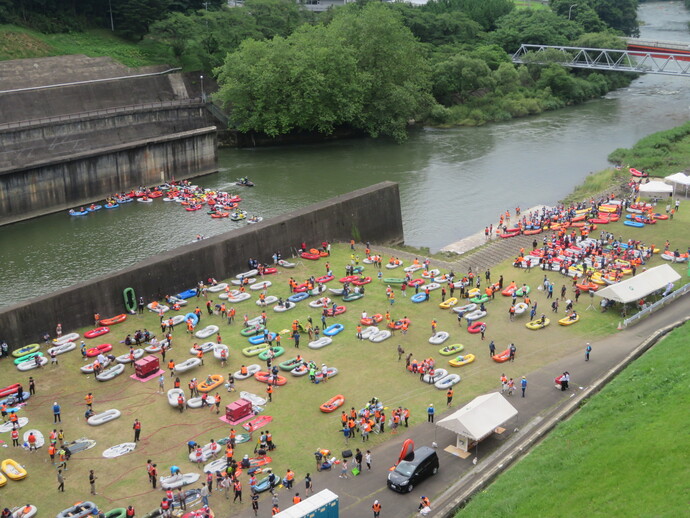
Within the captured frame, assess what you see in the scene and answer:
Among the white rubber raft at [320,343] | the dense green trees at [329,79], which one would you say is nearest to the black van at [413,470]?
the white rubber raft at [320,343]

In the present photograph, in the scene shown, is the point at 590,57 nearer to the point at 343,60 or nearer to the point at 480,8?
the point at 480,8

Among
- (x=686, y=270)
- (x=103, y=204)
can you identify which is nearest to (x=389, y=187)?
(x=686, y=270)

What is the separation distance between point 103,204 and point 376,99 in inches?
1529

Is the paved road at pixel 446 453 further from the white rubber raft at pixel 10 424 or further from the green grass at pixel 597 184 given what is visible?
the green grass at pixel 597 184

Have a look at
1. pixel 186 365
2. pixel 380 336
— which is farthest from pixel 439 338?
pixel 186 365

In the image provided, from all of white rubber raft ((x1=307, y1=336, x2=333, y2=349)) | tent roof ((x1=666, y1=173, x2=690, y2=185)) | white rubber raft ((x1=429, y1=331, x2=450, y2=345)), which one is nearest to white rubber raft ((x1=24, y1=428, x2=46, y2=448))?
white rubber raft ((x1=307, y1=336, x2=333, y2=349))

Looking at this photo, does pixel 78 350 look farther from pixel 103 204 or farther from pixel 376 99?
pixel 376 99

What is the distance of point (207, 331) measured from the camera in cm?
4297

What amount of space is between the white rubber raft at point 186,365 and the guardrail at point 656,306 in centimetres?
2294

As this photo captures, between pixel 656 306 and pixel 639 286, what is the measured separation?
1488 millimetres

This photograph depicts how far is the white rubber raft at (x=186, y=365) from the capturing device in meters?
38.6

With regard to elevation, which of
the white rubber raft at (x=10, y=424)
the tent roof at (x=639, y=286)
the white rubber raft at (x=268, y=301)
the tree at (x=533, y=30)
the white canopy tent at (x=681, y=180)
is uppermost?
the tree at (x=533, y=30)

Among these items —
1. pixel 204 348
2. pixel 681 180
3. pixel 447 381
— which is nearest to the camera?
pixel 447 381

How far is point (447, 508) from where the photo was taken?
1064 inches
